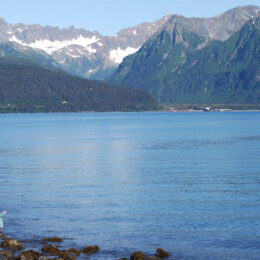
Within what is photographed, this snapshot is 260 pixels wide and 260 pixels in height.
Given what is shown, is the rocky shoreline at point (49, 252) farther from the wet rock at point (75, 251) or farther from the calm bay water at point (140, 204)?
the calm bay water at point (140, 204)

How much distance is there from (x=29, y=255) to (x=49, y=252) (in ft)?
8.23

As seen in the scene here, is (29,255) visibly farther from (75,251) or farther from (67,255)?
(75,251)

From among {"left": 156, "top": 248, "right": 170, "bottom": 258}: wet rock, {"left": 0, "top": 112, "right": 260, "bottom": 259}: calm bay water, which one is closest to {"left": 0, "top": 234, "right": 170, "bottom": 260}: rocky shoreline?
{"left": 156, "top": 248, "right": 170, "bottom": 258}: wet rock

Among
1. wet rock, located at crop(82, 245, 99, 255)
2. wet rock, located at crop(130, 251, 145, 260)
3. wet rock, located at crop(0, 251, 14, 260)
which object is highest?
wet rock, located at crop(130, 251, 145, 260)

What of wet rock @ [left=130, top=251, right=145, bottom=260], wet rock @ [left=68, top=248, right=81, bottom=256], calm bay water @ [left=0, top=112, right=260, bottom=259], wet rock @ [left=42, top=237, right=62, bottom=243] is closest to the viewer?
wet rock @ [left=130, top=251, right=145, bottom=260]

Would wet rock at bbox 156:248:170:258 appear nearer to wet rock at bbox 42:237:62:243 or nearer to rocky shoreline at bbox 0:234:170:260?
rocky shoreline at bbox 0:234:170:260

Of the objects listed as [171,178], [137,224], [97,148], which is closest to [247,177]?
[171,178]

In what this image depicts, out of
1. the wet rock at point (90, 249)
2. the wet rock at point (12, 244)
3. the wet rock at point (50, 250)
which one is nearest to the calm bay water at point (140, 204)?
the wet rock at point (90, 249)

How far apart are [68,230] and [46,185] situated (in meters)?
23.6

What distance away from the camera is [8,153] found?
119 m

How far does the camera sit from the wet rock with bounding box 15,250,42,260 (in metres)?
38.2

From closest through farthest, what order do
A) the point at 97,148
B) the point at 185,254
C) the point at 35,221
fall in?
the point at 185,254 → the point at 35,221 → the point at 97,148

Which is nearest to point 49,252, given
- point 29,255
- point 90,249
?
point 29,255

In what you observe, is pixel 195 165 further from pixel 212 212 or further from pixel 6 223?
pixel 6 223
